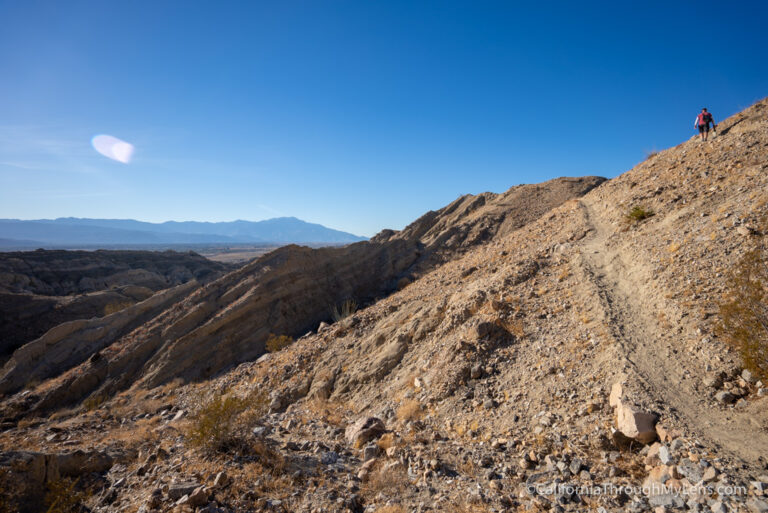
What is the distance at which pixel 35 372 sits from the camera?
18.2 m

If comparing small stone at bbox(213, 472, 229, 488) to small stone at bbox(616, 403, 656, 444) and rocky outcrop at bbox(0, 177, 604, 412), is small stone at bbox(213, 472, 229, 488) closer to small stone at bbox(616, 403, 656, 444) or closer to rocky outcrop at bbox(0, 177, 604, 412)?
rocky outcrop at bbox(0, 177, 604, 412)

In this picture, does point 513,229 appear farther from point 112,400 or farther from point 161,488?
point 112,400

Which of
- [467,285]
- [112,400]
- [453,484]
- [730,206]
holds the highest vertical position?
[730,206]

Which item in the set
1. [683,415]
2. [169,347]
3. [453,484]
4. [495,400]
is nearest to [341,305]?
[169,347]

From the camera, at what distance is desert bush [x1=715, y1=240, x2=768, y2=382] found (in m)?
5.56

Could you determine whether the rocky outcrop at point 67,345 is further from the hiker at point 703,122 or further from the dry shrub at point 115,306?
the hiker at point 703,122

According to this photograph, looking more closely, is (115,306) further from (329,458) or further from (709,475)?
(709,475)

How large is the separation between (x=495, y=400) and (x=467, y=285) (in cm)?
634

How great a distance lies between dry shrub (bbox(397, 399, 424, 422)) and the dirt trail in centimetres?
491

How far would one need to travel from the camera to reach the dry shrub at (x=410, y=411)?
8641mm

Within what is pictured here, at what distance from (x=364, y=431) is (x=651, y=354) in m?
6.68

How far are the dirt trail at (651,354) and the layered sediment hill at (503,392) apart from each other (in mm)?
40

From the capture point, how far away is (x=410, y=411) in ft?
28.8

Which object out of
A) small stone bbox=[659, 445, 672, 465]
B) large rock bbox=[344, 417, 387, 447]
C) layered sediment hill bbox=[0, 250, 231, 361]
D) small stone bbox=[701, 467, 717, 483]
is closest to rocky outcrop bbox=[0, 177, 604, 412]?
large rock bbox=[344, 417, 387, 447]
